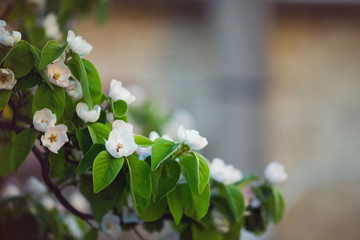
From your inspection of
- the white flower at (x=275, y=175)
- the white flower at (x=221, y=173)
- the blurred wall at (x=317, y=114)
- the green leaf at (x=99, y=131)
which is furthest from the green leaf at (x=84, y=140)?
the blurred wall at (x=317, y=114)

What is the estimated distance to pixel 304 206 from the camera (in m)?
3.47

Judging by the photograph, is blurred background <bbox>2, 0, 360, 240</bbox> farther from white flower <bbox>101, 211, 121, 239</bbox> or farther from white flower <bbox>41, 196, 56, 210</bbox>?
white flower <bbox>101, 211, 121, 239</bbox>

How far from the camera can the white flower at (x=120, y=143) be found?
2.05 ft

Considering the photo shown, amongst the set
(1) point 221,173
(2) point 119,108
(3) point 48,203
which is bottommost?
(3) point 48,203

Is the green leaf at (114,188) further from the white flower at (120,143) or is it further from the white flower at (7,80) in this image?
the white flower at (7,80)

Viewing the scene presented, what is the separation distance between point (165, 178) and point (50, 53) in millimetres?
215

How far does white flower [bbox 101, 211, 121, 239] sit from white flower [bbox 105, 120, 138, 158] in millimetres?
220

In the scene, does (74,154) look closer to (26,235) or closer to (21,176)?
(26,235)

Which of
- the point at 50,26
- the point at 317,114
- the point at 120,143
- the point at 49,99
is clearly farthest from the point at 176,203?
the point at 317,114

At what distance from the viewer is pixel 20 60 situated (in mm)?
654

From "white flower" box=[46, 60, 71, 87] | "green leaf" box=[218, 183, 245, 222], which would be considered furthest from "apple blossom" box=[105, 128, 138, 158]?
"green leaf" box=[218, 183, 245, 222]

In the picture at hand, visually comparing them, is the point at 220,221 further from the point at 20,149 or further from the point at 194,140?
the point at 20,149

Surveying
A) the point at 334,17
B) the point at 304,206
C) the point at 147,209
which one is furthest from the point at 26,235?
the point at 334,17

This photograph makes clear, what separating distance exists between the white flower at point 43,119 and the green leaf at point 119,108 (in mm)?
87
